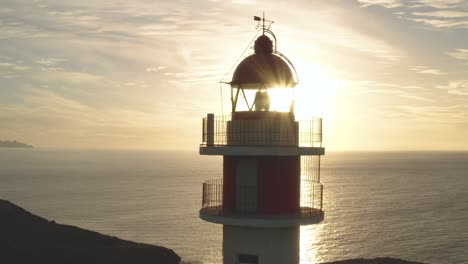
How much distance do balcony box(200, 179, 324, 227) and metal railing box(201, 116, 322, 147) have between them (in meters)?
1.18

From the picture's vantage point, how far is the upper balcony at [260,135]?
1105cm

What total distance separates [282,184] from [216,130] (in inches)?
81.6

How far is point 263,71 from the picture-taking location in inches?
457

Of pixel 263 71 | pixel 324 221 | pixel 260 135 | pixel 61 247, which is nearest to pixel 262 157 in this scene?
pixel 260 135

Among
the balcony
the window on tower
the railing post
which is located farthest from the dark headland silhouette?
the railing post

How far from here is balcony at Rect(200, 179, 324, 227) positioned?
11055 millimetres

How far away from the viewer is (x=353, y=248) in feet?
198

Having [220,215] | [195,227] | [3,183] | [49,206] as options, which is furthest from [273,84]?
[3,183]

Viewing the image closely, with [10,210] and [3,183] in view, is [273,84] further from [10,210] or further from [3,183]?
[3,183]

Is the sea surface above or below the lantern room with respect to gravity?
below

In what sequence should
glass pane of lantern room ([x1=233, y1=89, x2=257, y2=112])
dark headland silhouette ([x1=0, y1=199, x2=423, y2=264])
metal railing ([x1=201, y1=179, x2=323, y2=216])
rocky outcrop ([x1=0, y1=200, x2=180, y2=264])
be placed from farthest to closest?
rocky outcrop ([x1=0, y1=200, x2=180, y2=264]) → dark headland silhouette ([x1=0, y1=199, x2=423, y2=264]) → glass pane of lantern room ([x1=233, y1=89, x2=257, y2=112]) → metal railing ([x1=201, y1=179, x2=323, y2=216])

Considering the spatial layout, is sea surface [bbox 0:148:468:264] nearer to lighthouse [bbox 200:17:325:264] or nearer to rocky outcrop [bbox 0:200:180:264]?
rocky outcrop [bbox 0:200:180:264]

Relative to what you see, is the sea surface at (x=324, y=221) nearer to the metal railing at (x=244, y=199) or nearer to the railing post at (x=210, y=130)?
the metal railing at (x=244, y=199)

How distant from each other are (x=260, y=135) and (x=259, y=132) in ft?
0.24
